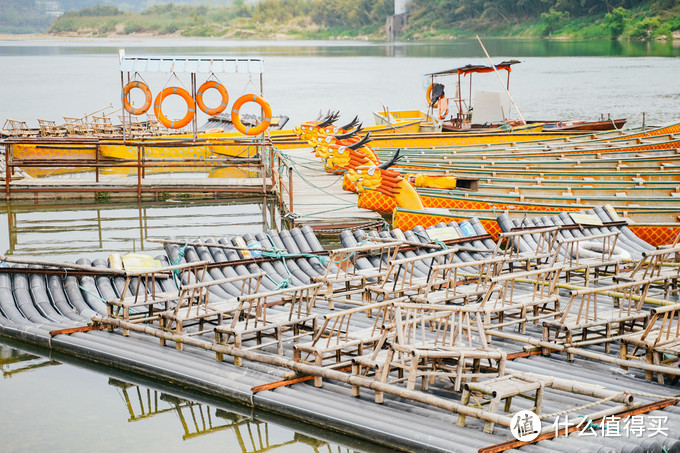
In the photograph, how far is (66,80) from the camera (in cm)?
7250

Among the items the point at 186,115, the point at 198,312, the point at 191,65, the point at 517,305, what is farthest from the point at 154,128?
the point at 517,305

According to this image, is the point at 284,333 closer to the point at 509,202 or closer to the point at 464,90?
the point at 509,202

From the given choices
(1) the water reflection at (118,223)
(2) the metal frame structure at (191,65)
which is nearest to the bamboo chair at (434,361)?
(1) the water reflection at (118,223)

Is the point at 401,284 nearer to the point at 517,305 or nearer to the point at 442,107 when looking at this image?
the point at 517,305

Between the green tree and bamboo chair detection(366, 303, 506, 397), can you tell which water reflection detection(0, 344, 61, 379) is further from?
the green tree

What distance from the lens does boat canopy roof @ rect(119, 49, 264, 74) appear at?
23141 mm

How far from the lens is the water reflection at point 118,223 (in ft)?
63.6

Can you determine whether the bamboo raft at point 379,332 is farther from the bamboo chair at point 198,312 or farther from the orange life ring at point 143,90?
the orange life ring at point 143,90

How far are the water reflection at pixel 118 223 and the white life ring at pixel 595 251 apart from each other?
26.7ft

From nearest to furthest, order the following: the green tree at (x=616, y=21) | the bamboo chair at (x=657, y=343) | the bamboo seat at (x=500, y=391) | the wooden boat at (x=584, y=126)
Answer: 1. the bamboo seat at (x=500, y=391)
2. the bamboo chair at (x=657, y=343)
3. the wooden boat at (x=584, y=126)
4. the green tree at (x=616, y=21)

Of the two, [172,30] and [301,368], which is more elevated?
[172,30]

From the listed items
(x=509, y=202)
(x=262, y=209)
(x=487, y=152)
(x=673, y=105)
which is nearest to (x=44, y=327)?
(x=509, y=202)

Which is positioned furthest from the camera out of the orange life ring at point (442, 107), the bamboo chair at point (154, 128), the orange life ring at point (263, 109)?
the orange life ring at point (442, 107)

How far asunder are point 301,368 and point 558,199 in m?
10.2
